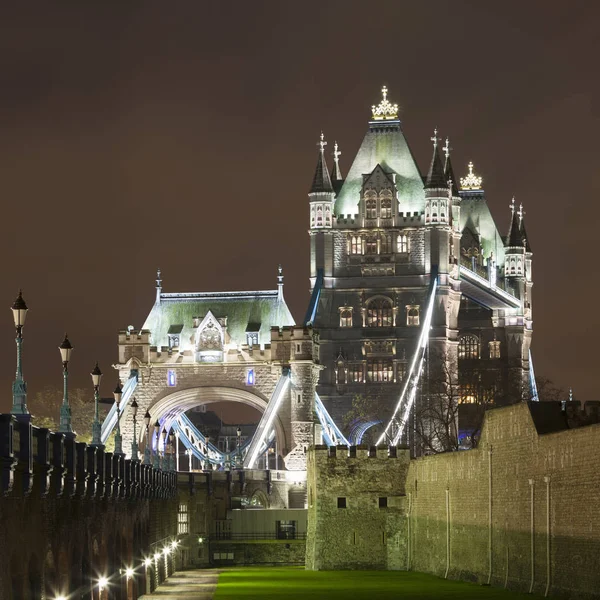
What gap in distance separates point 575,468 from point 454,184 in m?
119

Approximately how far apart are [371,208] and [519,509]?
9649cm

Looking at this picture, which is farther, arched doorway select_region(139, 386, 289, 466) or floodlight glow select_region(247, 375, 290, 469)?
arched doorway select_region(139, 386, 289, 466)

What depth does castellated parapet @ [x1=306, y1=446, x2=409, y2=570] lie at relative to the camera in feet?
281

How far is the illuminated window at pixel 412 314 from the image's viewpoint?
148m

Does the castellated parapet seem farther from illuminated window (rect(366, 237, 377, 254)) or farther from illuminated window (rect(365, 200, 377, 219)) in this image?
illuminated window (rect(365, 200, 377, 219))

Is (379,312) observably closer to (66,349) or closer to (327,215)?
(327,215)

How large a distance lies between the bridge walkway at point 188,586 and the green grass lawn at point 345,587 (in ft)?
1.90

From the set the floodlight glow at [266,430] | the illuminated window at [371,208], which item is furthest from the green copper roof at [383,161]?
the floodlight glow at [266,430]

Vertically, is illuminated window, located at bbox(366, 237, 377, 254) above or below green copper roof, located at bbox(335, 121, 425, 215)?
below

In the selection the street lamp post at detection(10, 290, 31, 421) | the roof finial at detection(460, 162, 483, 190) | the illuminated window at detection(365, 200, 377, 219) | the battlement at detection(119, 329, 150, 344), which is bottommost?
the street lamp post at detection(10, 290, 31, 421)

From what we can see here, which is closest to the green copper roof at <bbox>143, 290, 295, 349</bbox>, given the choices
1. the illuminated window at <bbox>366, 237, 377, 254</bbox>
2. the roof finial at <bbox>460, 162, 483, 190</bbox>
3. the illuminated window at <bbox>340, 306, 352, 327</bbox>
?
the illuminated window at <bbox>340, 306, 352, 327</bbox>

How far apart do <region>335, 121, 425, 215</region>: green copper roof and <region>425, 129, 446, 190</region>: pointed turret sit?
1056 mm

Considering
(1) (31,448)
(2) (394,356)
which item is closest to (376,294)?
(2) (394,356)

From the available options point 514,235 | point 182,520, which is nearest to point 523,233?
point 514,235
